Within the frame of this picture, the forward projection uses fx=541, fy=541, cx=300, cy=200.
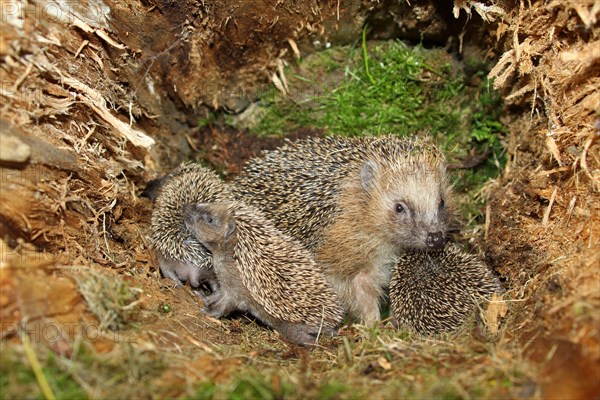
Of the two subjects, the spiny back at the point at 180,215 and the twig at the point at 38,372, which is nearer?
the twig at the point at 38,372

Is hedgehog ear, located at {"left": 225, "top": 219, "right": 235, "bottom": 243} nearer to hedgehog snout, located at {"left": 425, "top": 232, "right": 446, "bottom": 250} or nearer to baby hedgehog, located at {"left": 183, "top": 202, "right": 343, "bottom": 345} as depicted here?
baby hedgehog, located at {"left": 183, "top": 202, "right": 343, "bottom": 345}

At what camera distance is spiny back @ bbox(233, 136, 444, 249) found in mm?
5727

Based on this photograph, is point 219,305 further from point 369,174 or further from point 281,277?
point 369,174

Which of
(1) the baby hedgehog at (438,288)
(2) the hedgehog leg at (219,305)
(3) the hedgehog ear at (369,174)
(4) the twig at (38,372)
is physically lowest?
(4) the twig at (38,372)

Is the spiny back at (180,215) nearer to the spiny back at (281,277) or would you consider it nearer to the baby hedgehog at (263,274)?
the baby hedgehog at (263,274)

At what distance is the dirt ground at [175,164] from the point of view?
363 cm

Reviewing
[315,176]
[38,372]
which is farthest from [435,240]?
[38,372]

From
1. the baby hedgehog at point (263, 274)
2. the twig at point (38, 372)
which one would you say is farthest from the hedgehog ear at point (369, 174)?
the twig at point (38, 372)

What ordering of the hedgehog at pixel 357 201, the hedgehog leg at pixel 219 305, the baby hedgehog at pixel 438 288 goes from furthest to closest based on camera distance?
the hedgehog at pixel 357 201
the hedgehog leg at pixel 219 305
the baby hedgehog at pixel 438 288

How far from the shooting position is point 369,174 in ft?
18.9

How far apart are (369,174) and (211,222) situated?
1.73 meters

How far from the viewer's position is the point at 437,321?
4.96 metres

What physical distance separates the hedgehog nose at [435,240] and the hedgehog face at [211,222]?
6.42ft

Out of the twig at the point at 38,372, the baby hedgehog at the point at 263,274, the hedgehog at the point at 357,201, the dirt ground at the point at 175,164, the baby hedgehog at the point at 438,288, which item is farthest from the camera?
the hedgehog at the point at 357,201
